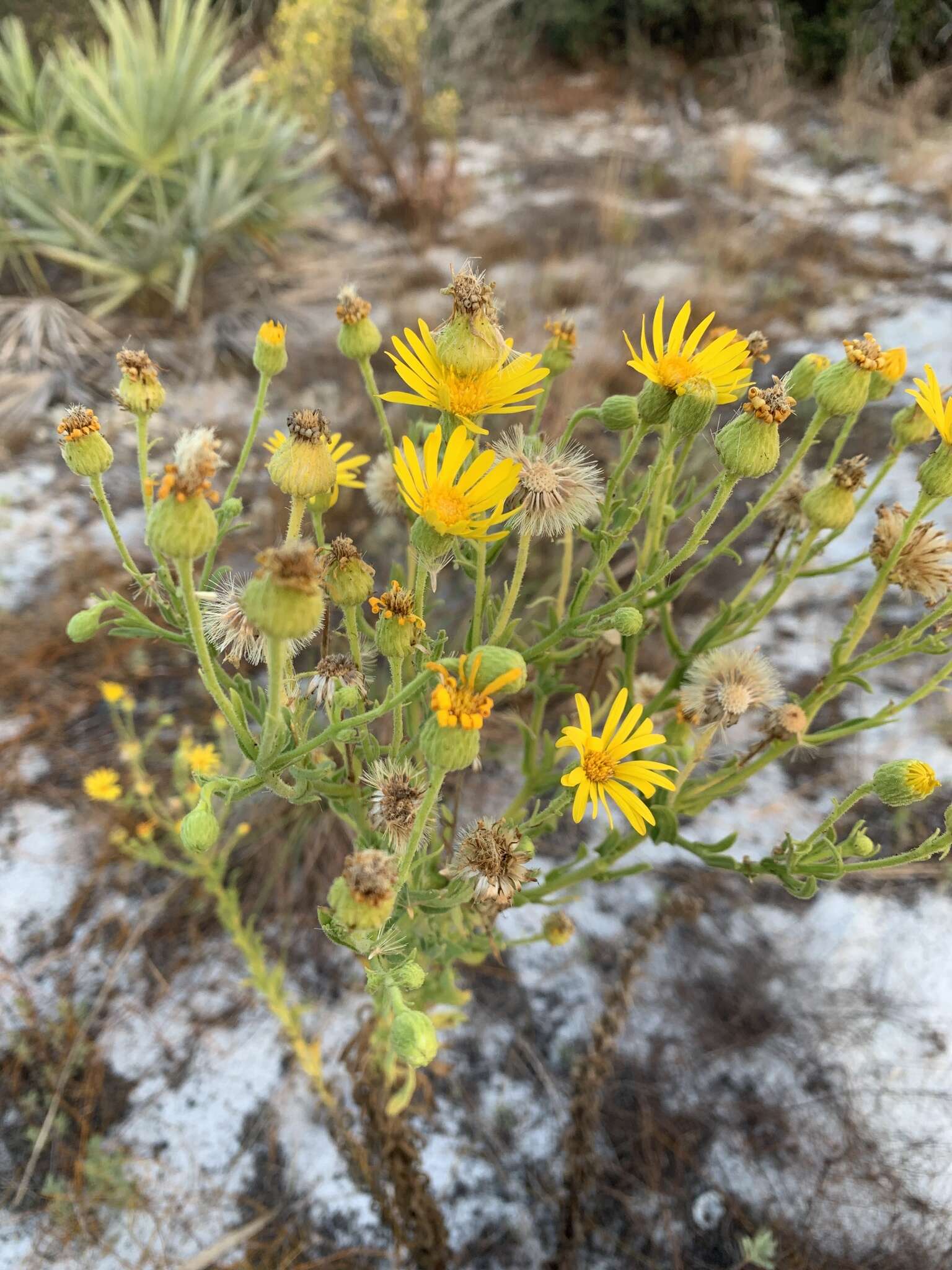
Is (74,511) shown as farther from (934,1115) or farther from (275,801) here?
(934,1115)

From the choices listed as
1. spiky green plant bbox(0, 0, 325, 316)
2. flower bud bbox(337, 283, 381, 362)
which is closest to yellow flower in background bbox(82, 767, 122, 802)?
flower bud bbox(337, 283, 381, 362)

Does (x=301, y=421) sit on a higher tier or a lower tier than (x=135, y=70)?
lower

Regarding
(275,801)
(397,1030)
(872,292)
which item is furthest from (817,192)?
(397,1030)

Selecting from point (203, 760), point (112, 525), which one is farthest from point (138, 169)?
point (112, 525)

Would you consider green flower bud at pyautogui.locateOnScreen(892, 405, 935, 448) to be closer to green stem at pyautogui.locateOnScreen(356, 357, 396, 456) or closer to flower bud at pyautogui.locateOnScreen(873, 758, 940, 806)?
flower bud at pyautogui.locateOnScreen(873, 758, 940, 806)

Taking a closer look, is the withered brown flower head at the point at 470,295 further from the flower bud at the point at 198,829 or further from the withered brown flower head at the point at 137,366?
the flower bud at the point at 198,829

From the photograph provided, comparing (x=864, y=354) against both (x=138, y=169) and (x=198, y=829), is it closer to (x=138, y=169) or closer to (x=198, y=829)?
(x=198, y=829)
